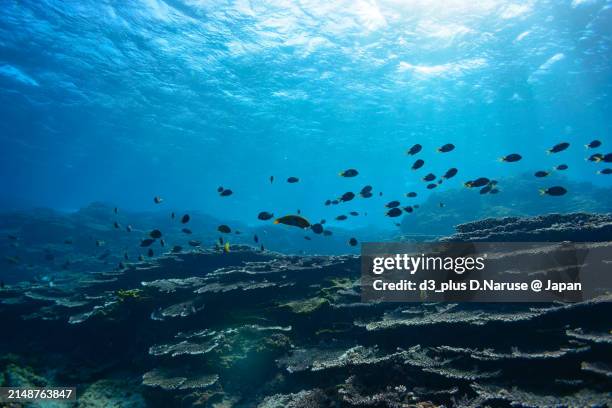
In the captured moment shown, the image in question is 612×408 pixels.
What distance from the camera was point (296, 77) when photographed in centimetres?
3089

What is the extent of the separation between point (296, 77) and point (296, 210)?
55.4 feet

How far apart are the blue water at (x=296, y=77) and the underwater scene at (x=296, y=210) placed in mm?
218

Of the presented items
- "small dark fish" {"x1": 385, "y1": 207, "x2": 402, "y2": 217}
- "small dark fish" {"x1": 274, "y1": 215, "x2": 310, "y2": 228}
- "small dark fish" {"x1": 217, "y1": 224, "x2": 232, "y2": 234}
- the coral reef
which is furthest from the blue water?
"small dark fish" {"x1": 274, "y1": 215, "x2": 310, "y2": 228}

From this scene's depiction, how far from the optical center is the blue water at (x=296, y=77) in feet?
72.5

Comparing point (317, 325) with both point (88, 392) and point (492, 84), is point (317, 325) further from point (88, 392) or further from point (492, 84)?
point (492, 84)

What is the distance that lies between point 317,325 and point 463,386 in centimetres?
368

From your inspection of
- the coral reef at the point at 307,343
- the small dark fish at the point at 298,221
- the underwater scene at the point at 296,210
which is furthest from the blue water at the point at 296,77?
the small dark fish at the point at 298,221

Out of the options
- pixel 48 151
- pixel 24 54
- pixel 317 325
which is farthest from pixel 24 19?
pixel 48 151

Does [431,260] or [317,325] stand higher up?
[431,260]

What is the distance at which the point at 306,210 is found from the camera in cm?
17712

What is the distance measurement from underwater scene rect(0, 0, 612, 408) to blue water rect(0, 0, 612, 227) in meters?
0.22

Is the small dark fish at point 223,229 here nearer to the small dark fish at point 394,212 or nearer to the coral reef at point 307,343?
the coral reef at point 307,343

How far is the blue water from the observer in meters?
22.1

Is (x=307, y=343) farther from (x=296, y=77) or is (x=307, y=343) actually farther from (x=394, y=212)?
(x=296, y=77)
